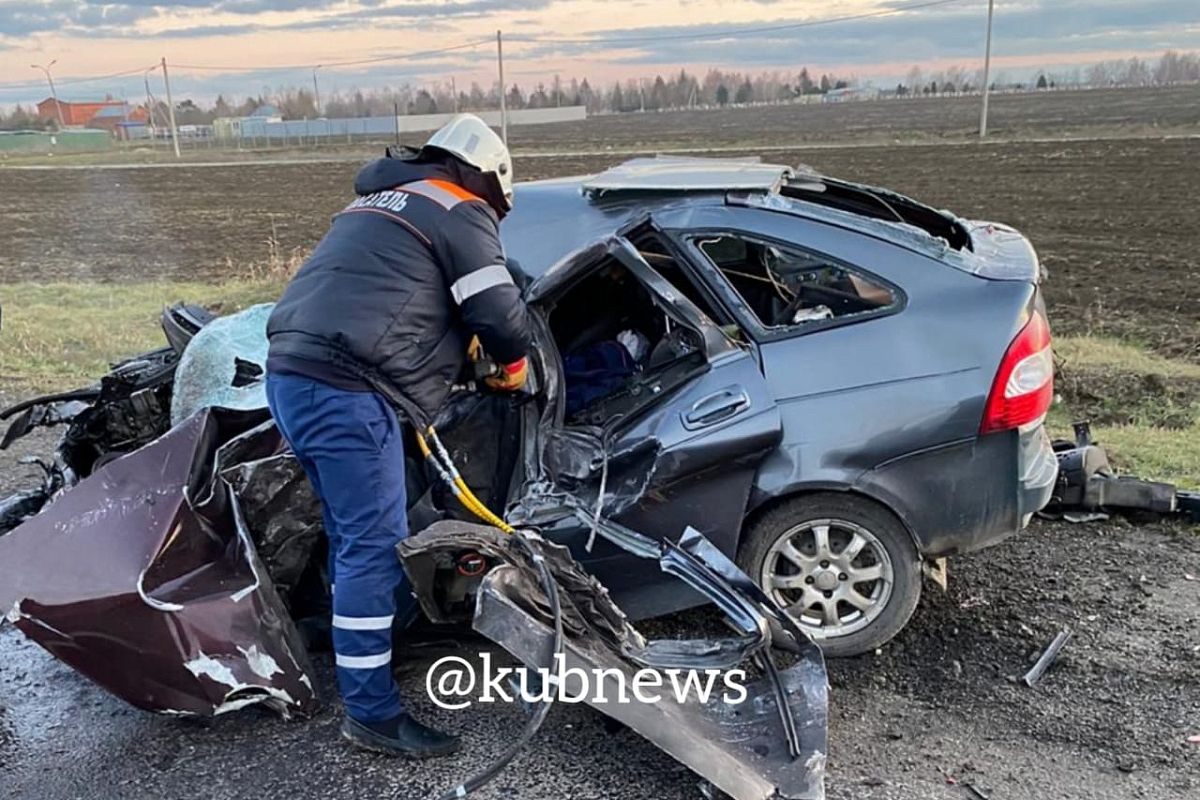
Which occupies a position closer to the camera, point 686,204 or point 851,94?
point 686,204

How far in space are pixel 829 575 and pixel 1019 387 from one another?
0.87m

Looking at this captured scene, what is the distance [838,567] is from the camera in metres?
3.44

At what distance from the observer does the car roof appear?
3.63m

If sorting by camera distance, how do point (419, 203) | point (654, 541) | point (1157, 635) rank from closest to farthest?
point (419, 203), point (654, 541), point (1157, 635)

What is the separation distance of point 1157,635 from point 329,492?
9.41ft

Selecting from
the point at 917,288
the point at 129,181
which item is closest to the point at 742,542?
the point at 917,288

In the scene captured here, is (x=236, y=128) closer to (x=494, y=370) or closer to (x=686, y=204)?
(x=686, y=204)

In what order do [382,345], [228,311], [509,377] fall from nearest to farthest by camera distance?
1. [382,345]
2. [509,377]
3. [228,311]

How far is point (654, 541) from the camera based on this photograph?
3359mm

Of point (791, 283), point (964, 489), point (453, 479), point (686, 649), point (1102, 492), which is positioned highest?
point (791, 283)

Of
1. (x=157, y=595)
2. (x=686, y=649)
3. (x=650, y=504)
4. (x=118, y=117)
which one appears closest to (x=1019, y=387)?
(x=650, y=504)

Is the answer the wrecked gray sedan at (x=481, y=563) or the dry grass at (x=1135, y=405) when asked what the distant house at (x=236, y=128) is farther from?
the wrecked gray sedan at (x=481, y=563)

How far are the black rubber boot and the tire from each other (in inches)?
45.1

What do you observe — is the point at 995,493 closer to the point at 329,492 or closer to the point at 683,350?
the point at 683,350
